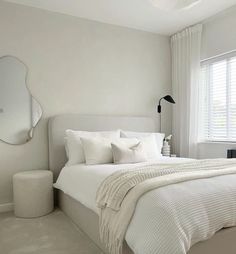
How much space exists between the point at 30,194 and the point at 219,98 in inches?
114

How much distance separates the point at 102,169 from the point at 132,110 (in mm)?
1804

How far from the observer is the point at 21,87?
125 inches

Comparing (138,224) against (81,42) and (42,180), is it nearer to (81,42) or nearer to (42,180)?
(42,180)

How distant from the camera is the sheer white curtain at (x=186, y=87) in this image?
3834 mm

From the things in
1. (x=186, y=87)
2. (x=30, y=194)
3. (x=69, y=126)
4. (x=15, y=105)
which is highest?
(x=186, y=87)

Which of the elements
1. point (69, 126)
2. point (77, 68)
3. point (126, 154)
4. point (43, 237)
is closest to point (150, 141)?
point (126, 154)

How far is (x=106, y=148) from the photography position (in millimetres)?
2914

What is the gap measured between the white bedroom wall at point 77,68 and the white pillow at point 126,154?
101 centimetres

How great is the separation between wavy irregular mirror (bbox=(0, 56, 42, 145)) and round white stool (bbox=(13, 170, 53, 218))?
0.57 m

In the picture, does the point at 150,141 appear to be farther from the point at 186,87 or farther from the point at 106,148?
the point at 186,87

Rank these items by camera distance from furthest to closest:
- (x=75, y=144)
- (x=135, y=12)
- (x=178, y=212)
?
(x=135, y=12)
(x=75, y=144)
(x=178, y=212)

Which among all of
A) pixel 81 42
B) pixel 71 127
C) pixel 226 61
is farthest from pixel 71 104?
pixel 226 61

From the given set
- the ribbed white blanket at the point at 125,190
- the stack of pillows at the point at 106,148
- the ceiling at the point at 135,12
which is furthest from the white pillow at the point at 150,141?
the ceiling at the point at 135,12

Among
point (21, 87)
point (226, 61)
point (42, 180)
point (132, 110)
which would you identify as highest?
point (226, 61)
